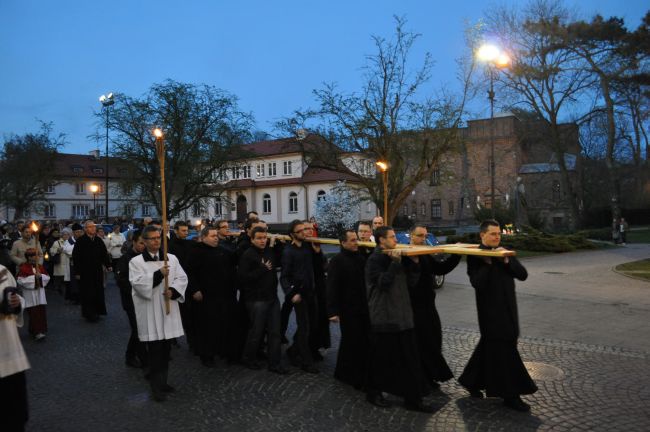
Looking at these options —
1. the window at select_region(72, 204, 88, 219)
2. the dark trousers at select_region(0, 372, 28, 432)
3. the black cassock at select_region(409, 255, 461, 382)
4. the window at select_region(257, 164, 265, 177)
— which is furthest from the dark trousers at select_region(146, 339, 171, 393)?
the window at select_region(72, 204, 88, 219)

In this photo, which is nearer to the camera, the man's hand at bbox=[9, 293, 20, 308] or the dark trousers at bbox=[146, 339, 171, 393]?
the man's hand at bbox=[9, 293, 20, 308]

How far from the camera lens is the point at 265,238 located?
24.5ft

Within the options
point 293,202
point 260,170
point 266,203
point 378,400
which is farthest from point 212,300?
point 260,170

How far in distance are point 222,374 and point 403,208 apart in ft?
218

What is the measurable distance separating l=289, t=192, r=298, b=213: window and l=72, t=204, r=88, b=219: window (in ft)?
106

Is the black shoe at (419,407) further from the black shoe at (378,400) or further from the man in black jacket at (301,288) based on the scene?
the man in black jacket at (301,288)

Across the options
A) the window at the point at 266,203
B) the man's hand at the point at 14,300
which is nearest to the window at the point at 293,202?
the window at the point at 266,203

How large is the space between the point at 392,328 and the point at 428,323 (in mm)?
873

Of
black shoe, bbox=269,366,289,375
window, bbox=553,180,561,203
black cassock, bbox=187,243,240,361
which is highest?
window, bbox=553,180,561,203

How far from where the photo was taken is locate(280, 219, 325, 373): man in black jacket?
23.7ft

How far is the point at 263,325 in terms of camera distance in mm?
7398

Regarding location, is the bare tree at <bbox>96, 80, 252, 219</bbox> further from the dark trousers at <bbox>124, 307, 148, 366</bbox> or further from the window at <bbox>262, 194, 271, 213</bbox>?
the window at <bbox>262, 194, 271, 213</bbox>

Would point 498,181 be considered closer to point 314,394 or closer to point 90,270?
point 90,270

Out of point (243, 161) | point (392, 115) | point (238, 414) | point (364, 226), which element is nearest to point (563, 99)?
point (392, 115)
